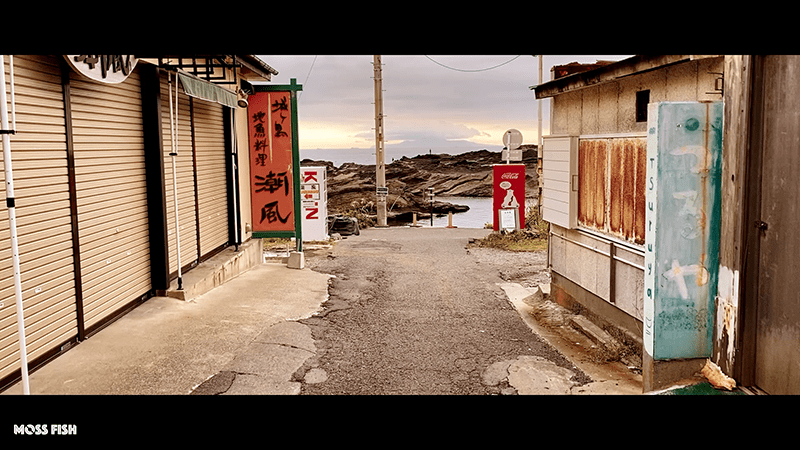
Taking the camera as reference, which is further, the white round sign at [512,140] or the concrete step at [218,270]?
the white round sign at [512,140]

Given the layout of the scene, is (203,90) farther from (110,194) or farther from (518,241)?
(518,241)

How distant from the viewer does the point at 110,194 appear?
9008mm

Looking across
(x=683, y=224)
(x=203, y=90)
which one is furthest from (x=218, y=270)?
(x=683, y=224)

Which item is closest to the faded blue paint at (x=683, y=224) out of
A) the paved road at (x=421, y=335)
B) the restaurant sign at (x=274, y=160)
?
the paved road at (x=421, y=335)

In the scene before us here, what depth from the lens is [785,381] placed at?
537cm

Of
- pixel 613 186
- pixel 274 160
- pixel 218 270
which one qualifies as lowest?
pixel 218 270

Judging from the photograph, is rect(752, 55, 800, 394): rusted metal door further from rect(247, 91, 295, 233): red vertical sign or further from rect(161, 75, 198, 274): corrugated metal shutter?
rect(247, 91, 295, 233): red vertical sign

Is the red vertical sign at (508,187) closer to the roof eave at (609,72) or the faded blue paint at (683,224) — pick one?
the roof eave at (609,72)

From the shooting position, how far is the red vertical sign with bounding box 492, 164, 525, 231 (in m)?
20.2

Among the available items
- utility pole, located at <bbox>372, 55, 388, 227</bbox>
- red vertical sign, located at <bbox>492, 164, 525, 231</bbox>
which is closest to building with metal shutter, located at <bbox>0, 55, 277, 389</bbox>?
red vertical sign, located at <bbox>492, 164, 525, 231</bbox>

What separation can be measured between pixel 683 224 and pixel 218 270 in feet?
29.3

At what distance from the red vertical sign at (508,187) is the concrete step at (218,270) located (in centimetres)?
818

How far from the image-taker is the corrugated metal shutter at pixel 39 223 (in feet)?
20.9
